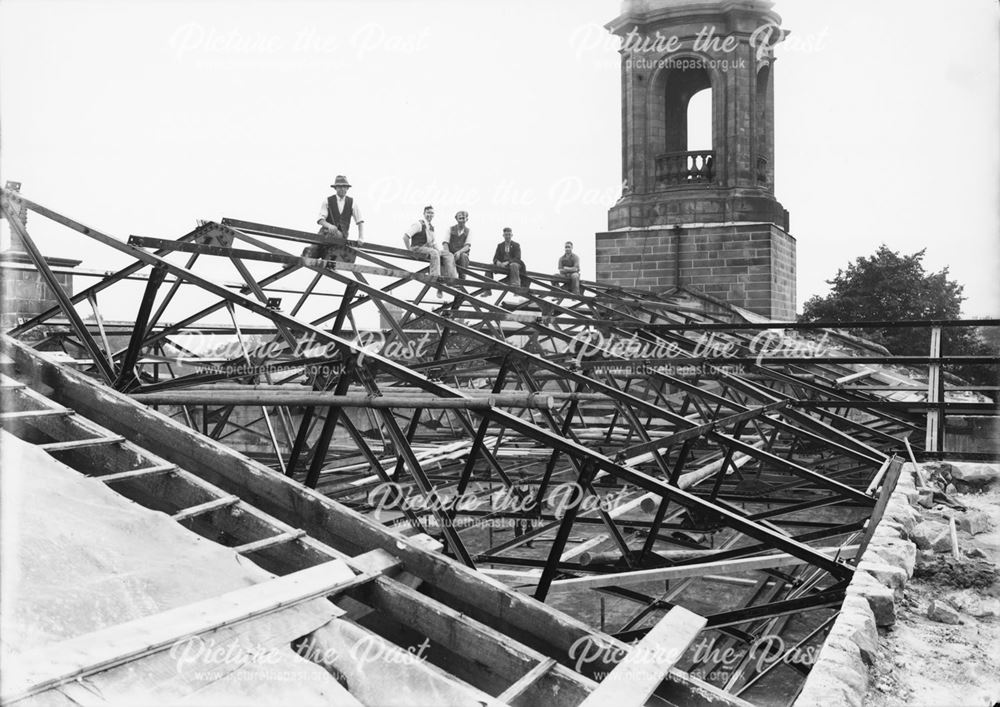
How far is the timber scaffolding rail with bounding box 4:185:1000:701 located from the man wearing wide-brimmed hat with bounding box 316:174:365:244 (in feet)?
2.60

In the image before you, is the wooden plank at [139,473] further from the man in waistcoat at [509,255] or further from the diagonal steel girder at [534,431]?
the man in waistcoat at [509,255]

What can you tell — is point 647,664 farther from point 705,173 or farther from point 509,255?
point 705,173

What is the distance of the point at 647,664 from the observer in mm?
3678

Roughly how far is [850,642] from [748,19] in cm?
2042

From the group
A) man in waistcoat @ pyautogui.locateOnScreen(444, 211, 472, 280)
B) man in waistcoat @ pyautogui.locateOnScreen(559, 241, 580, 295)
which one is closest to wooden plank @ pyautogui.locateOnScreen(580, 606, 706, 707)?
man in waistcoat @ pyautogui.locateOnScreen(444, 211, 472, 280)

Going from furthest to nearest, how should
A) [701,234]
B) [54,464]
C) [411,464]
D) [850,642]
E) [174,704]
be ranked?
[701,234]
[411,464]
[54,464]
[850,642]
[174,704]

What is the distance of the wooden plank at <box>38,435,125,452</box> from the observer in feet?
15.7

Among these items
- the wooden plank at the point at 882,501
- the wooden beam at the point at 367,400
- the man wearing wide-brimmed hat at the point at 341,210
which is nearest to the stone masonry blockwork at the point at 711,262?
the man wearing wide-brimmed hat at the point at 341,210

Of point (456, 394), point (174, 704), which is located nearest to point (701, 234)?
point (456, 394)

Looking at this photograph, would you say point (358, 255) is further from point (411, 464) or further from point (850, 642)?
point (850, 642)

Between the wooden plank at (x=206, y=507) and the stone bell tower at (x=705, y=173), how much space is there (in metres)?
17.4

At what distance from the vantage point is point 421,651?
406cm

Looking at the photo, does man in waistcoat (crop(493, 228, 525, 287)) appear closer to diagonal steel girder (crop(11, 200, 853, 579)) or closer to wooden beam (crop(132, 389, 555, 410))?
diagonal steel girder (crop(11, 200, 853, 579))

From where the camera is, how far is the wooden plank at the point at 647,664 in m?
3.38
